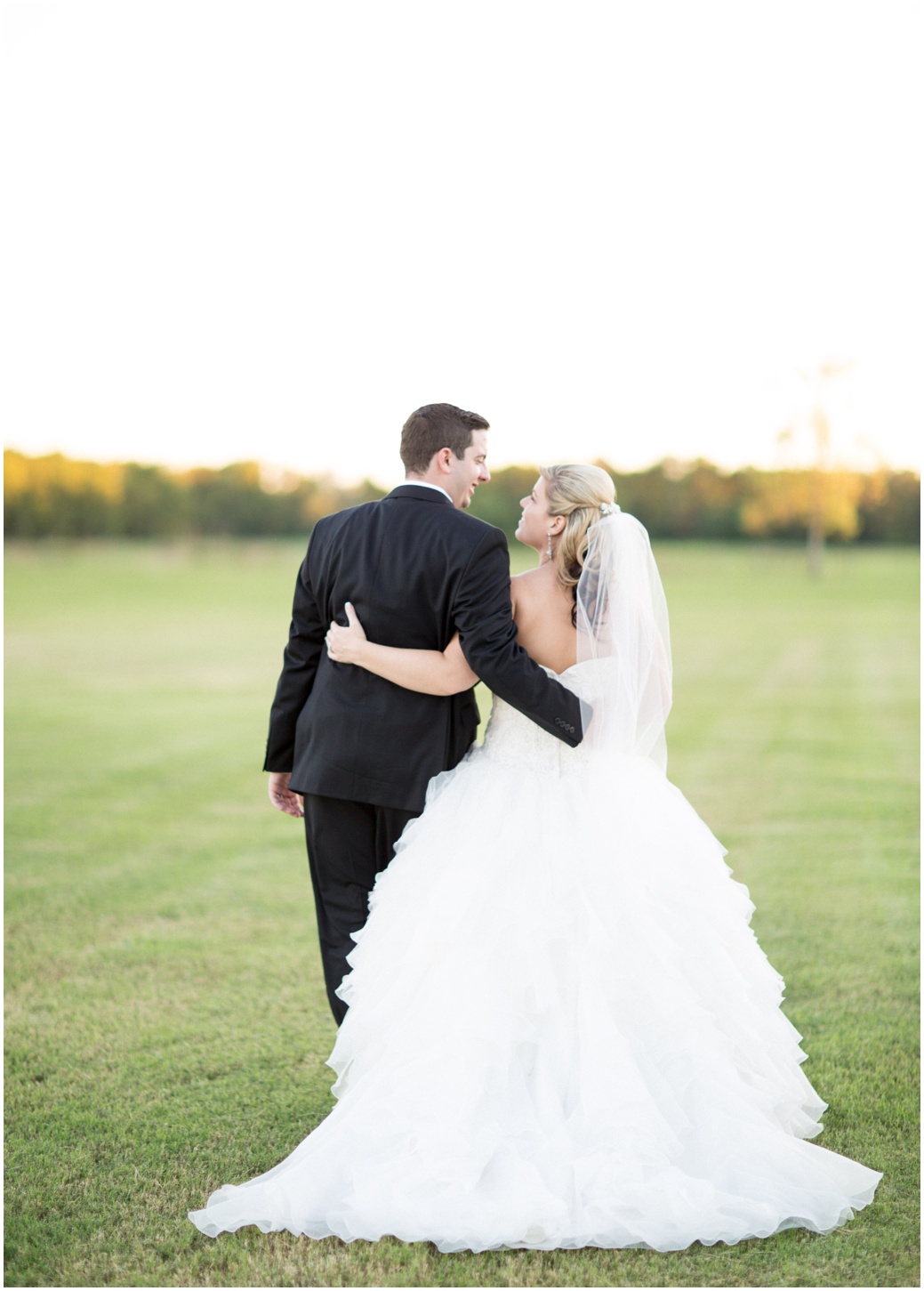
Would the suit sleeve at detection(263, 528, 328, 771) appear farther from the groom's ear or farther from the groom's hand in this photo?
the groom's ear

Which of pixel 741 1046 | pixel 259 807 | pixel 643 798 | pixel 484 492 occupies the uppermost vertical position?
pixel 484 492

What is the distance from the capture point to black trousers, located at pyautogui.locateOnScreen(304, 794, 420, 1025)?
365cm

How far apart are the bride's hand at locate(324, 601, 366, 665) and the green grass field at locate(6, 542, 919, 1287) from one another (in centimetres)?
158

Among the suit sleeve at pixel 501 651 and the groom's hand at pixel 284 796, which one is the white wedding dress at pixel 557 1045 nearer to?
the suit sleeve at pixel 501 651

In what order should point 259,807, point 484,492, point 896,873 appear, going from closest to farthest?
point 896,873 < point 259,807 < point 484,492

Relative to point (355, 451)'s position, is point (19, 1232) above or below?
below

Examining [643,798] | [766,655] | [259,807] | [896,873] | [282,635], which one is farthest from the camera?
[282,635]

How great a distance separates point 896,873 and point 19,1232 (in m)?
5.50

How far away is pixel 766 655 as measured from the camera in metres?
21.6

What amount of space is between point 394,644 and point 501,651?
0.39 m

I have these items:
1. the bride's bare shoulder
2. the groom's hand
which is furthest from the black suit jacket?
the groom's hand

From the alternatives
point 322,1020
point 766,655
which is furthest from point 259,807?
point 766,655

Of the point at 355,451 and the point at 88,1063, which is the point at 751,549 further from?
the point at 88,1063

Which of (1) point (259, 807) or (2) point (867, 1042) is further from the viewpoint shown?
(1) point (259, 807)
